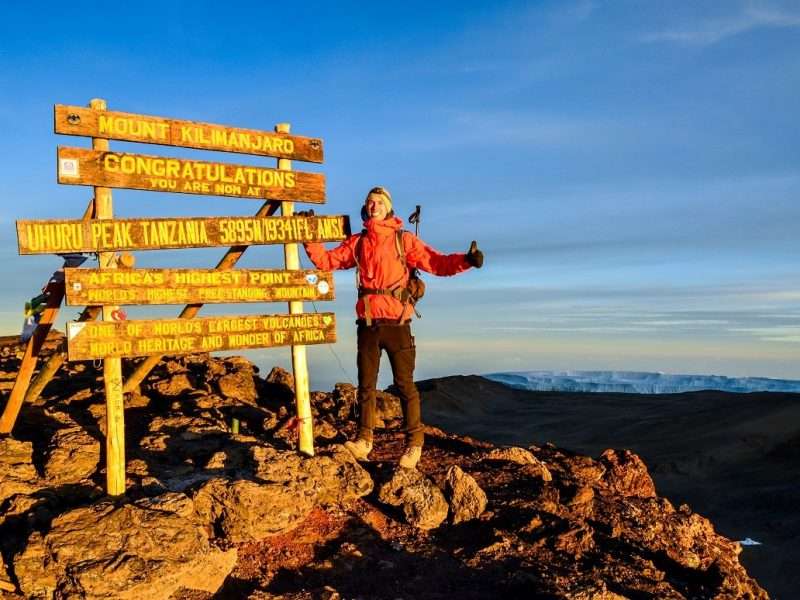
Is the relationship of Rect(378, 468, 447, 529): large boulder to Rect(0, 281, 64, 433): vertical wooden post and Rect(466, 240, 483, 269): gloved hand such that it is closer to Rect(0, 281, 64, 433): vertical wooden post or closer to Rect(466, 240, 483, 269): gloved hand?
Rect(466, 240, 483, 269): gloved hand

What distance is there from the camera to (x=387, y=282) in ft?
24.6

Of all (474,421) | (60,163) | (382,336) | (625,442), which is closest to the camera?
(60,163)

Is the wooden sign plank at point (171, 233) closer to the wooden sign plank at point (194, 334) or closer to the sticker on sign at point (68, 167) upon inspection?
the sticker on sign at point (68, 167)

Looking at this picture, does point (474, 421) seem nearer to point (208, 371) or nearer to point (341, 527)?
point (208, 371)

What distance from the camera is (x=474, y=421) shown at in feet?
62.1

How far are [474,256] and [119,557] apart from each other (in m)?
4.19

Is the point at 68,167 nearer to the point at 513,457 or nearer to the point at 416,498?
the point at 416,498

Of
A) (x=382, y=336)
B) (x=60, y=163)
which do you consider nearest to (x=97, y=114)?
(x=60, y=163)

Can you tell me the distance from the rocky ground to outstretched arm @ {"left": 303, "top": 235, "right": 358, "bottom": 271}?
5.95 feet

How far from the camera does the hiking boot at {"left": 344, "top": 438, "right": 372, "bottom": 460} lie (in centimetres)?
789

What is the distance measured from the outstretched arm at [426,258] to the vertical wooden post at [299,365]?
3.92ft

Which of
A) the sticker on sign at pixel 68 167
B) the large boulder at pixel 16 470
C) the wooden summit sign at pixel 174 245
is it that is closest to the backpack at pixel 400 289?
the wooden summit sign at pixel 174 245

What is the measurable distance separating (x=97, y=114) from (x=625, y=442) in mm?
13053

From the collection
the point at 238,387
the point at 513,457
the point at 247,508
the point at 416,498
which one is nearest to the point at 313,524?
the point at 247,508
